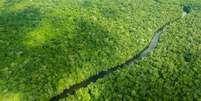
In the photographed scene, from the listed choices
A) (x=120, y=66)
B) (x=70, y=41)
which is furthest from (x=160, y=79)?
(x=70, y=41)

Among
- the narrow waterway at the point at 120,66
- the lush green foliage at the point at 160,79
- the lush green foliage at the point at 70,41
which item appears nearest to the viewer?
the lush green foliage at the point at 160,79

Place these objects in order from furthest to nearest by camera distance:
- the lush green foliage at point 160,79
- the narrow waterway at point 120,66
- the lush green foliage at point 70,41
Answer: the narrow waterway at point 120,66
the lush green foliage at point 70,41
the lush green foliage at point 160,79

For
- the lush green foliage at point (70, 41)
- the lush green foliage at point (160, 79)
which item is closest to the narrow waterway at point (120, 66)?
the lush green foliage at point (70, 41)

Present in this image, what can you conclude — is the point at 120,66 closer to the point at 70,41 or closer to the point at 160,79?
the point at 160,79

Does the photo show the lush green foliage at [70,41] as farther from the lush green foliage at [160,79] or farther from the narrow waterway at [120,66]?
the narrow waterway at [120,66]

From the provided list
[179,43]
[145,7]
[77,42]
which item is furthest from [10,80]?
[145,7]

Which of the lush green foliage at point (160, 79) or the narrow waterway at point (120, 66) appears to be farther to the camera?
the narrow waterway at point (120, 66)

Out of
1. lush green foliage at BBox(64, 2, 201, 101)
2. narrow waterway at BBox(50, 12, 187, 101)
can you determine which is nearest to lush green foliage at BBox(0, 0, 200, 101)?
lush green foliage at BBox(64, 2, 201, 101)
